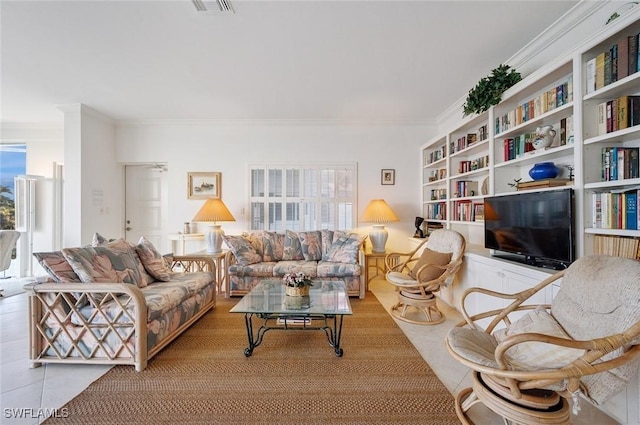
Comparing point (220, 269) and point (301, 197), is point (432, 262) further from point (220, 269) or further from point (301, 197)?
point (220, 269)

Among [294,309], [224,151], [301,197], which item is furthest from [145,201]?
[294,309]

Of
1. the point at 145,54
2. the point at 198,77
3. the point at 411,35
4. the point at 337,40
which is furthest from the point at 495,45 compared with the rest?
the point at 145,54

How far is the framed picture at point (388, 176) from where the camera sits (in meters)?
4.43

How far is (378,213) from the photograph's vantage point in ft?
13.1

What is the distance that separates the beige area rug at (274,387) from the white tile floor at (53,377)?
0.36 ft

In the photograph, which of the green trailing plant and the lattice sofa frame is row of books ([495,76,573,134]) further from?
the lattice sofa frame

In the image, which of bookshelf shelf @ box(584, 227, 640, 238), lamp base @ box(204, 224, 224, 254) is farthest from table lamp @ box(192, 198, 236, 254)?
bookshelf shelf @ box(584, 227, 640, 238)

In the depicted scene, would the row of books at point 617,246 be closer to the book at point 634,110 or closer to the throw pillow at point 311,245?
the book at point 634,110

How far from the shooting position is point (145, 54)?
257cm

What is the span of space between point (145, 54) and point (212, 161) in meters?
2.03

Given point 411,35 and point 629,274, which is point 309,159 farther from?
point 629,274

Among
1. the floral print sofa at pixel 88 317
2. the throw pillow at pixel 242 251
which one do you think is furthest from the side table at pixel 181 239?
the floral print sofa at pixel 88 317

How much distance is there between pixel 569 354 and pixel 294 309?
1.61 m

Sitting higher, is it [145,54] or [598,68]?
[145,54]
